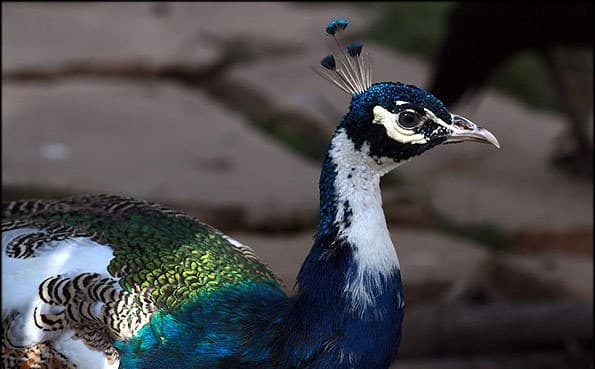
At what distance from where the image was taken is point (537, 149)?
14.6 feet

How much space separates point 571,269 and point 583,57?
1190 mm

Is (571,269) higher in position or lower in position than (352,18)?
lower

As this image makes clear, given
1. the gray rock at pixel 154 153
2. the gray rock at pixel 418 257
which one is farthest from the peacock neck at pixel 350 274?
the gray rock at pixel 154 153

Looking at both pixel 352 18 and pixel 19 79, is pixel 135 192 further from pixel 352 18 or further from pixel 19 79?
pixel 352 18

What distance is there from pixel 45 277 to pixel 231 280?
36cm

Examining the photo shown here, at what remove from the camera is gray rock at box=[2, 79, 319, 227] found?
3613 mm

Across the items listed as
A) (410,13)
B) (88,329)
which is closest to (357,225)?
(88,329)

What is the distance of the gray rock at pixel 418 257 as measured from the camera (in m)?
3.24

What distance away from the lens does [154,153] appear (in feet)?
13.1

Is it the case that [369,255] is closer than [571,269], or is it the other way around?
[369,255]

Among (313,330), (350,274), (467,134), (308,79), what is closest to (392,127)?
(467,134)

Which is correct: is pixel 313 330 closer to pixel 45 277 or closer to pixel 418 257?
pixel 45 277

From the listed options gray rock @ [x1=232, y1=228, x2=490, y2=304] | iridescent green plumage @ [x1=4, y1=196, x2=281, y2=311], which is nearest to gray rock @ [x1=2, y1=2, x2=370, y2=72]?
gray rock @ [x1=232, y1=228, x2=490, y2=304]

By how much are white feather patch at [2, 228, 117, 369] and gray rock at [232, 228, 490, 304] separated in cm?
111
